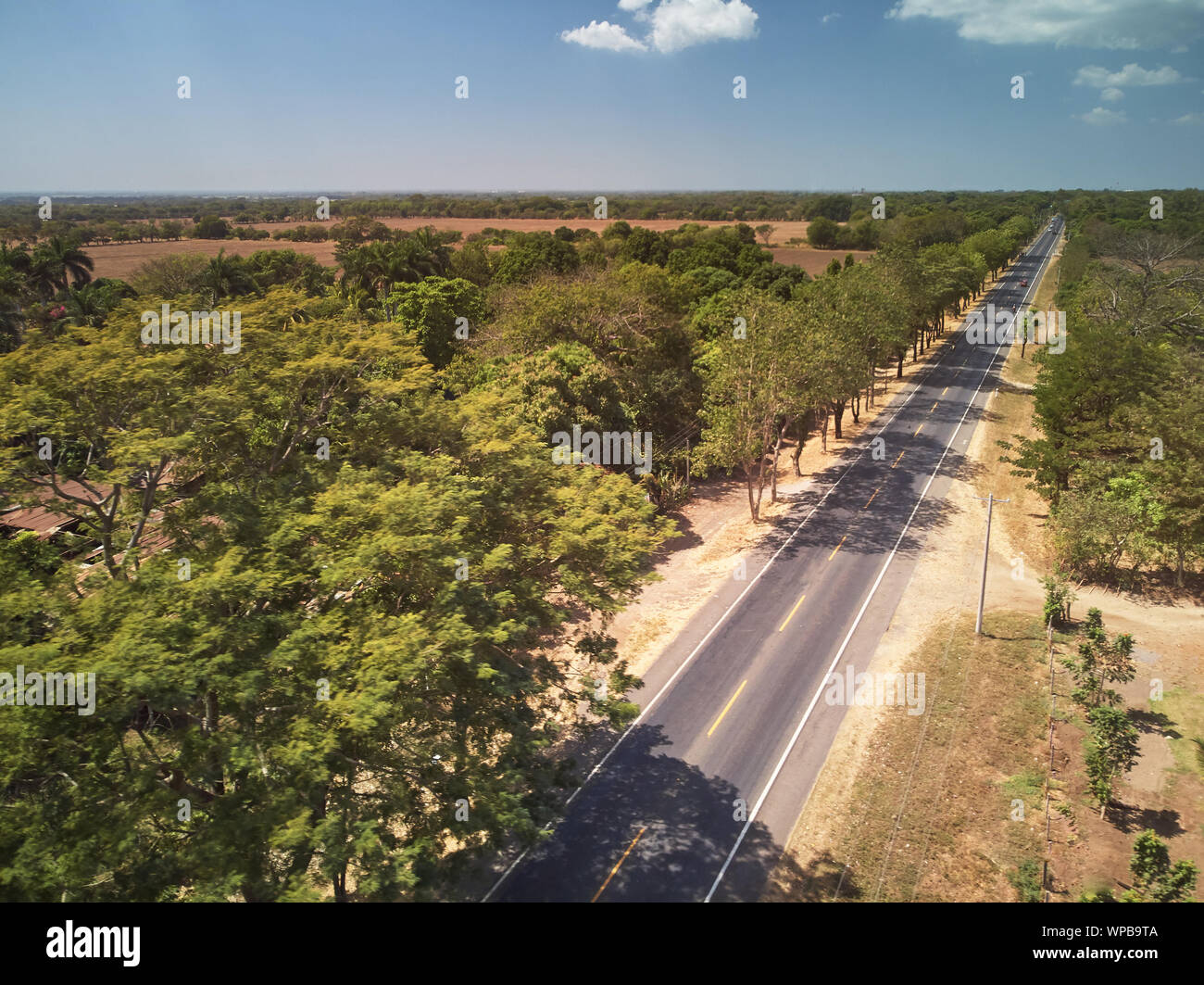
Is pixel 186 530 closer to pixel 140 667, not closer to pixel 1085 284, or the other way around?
pixel 140 667

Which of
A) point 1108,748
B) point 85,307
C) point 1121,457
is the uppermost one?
point 85,307

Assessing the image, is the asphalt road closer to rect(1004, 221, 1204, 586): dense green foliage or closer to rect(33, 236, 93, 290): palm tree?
rect(1004, 221, 1204, 586): dense green foliage

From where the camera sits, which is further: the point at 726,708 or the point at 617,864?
the point at 726,708

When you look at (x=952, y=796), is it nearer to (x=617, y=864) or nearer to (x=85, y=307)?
(x=617, y=864)

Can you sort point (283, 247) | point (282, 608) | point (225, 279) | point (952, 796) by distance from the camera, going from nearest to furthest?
point (282, 608) → point (952, 796) → point (225, 279) → point (283, 247)

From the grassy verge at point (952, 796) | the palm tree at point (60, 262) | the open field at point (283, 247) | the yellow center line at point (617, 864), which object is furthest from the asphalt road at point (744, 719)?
the palm tree at point (60, 262)

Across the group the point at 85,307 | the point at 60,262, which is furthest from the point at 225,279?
the point at 60,262

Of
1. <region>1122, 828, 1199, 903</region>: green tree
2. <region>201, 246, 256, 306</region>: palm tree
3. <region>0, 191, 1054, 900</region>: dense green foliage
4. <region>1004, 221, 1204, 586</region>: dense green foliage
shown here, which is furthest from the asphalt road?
<region>201, 246, 256, 306</region>: palm tree
